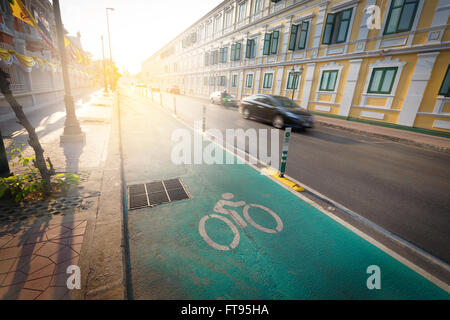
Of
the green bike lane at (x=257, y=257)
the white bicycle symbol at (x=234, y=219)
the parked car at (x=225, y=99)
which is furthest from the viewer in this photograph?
the parked car at (x=225, y=99)

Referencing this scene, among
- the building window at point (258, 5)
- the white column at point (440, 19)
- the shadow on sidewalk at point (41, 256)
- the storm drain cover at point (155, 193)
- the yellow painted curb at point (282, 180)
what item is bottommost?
the storm drain cover at point (155, 193)

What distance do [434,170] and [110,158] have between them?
31.9 feet

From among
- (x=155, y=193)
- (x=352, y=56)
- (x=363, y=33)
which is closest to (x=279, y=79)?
(x=352, y=56)

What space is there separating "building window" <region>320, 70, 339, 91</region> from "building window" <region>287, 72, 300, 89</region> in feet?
7.94

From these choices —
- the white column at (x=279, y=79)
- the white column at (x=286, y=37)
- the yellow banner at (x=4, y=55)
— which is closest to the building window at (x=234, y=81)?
the white column at (x=279, y=79)

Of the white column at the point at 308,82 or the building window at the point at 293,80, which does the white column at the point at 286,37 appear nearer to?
the building window at the point at 293,80

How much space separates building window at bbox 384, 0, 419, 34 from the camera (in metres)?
11.6

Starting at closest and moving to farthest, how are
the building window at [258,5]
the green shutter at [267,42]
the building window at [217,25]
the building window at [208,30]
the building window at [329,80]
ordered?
the building window at [329,80] → the green shutter at [267,42] → the building window at [258,5] → the building window at [217,25] → the building window at [208,30]

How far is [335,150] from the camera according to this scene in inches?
304

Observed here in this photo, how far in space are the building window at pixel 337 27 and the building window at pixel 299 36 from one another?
6.66 ft

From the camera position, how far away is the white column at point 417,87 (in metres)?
11.1

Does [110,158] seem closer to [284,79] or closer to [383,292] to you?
[383,292]

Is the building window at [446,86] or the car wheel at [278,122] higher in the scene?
the building window at [446,86]

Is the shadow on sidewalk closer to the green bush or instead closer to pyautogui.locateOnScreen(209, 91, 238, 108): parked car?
the green bush
